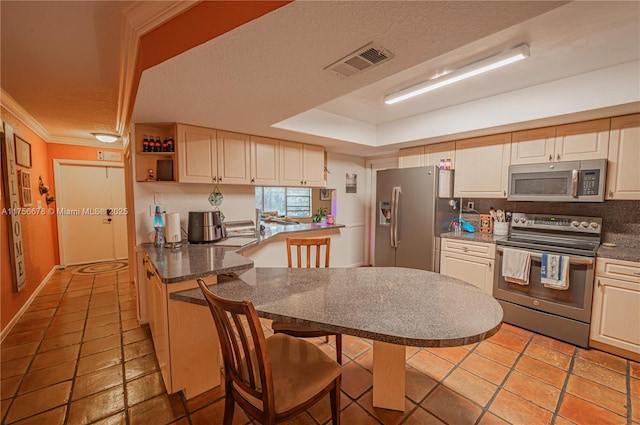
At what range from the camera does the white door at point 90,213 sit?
473cm

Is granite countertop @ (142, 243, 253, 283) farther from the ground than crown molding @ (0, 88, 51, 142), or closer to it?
closer to it

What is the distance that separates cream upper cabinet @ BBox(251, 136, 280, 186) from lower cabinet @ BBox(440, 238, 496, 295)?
2288 mm

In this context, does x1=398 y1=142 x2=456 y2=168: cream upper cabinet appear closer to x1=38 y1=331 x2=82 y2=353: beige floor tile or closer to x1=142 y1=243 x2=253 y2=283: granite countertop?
x1=142 y1=243 x2=253 y2=283: granite countertop

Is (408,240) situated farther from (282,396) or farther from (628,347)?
(282,396)

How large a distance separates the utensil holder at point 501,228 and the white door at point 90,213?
20.8 ft

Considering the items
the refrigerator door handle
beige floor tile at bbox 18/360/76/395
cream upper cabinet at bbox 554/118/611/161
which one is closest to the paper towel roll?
beige floor tile at bbox 18/360/76/395

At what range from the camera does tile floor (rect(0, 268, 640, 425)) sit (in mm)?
1639

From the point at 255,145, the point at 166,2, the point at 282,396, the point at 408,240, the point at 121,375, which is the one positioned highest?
the point at 166,2

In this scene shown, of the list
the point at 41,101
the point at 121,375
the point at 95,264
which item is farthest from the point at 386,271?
the point at 95,264

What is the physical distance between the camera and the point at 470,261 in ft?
10.1

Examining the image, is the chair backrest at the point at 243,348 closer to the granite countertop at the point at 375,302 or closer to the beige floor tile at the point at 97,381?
the granite countertop at the point at 375,302

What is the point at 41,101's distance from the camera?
2.78m

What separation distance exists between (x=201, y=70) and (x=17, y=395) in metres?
2.48

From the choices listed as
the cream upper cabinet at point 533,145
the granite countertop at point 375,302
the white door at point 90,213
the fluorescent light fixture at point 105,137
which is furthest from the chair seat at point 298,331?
the white door at point 90,213
